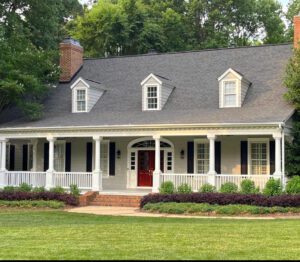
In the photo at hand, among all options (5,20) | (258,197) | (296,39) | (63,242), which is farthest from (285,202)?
(5,20)

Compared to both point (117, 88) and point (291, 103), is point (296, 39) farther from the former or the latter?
point (117, 88)

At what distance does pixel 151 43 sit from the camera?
37.4 m

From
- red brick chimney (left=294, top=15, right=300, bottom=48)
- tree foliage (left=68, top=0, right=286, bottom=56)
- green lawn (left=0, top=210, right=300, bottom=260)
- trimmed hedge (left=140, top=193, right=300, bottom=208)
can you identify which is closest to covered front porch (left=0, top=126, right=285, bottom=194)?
trimmed hedge (left=140, top=193, right=300, bottom=208)

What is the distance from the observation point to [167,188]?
66.4 feet

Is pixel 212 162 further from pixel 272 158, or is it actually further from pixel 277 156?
pixel 272 158

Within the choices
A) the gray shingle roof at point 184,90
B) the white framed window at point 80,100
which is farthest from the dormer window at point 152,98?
the white framed window at point 80,100

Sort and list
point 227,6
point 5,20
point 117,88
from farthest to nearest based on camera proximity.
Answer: point 227,6
point 5,20
point 117,88

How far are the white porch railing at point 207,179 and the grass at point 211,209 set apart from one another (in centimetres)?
207

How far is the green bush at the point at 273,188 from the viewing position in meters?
18.6

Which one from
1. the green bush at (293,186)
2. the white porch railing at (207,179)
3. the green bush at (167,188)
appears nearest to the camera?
the green bush at (293,186)

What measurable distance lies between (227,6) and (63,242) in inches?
1425

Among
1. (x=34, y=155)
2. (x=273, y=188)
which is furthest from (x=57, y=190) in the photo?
(x=273, y=188)

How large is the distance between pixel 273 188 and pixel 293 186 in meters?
0.71

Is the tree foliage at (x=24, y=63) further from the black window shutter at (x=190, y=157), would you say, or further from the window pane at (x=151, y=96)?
the black window shutter at (x=190, y=157)
